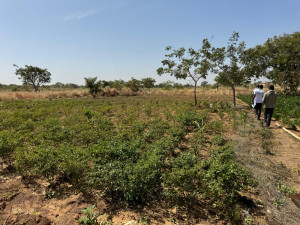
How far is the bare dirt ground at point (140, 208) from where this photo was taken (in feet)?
10.4

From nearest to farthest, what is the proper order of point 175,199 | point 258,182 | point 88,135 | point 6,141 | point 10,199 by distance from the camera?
point 175,199 < point 10,199 < point 258,182 < point 6,141 < point 88,135

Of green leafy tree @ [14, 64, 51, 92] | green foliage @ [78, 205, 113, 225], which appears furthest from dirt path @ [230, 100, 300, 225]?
green leafy tree @ [14, 64, 51, 92]

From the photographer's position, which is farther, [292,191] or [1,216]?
[292,191]

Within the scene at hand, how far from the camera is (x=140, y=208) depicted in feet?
11.4

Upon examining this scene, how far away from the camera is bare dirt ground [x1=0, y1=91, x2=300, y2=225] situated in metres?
3.18

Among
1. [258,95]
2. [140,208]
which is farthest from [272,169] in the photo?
[258,95]

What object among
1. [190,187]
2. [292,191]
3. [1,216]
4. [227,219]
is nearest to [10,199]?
[1,216]

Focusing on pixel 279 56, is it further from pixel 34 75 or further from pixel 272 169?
pixel 34 75

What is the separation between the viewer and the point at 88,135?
650 centimetres

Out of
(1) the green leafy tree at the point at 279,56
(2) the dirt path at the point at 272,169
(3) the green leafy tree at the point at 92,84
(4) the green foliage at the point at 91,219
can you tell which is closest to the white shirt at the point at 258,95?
(2) the dirt path at the point at 272,169

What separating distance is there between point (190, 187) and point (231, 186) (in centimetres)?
79

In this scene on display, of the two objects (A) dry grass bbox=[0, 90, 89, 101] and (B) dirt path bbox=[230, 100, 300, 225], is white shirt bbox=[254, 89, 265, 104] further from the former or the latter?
(A) dry grass bbox=[0, 90, 89, 101]

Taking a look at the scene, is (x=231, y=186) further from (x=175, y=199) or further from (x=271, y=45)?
(x=271, y=45)

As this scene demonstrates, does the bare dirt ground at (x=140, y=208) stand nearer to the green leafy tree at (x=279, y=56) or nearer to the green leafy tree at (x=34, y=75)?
the green leafy tree at (x=279, y=56)
